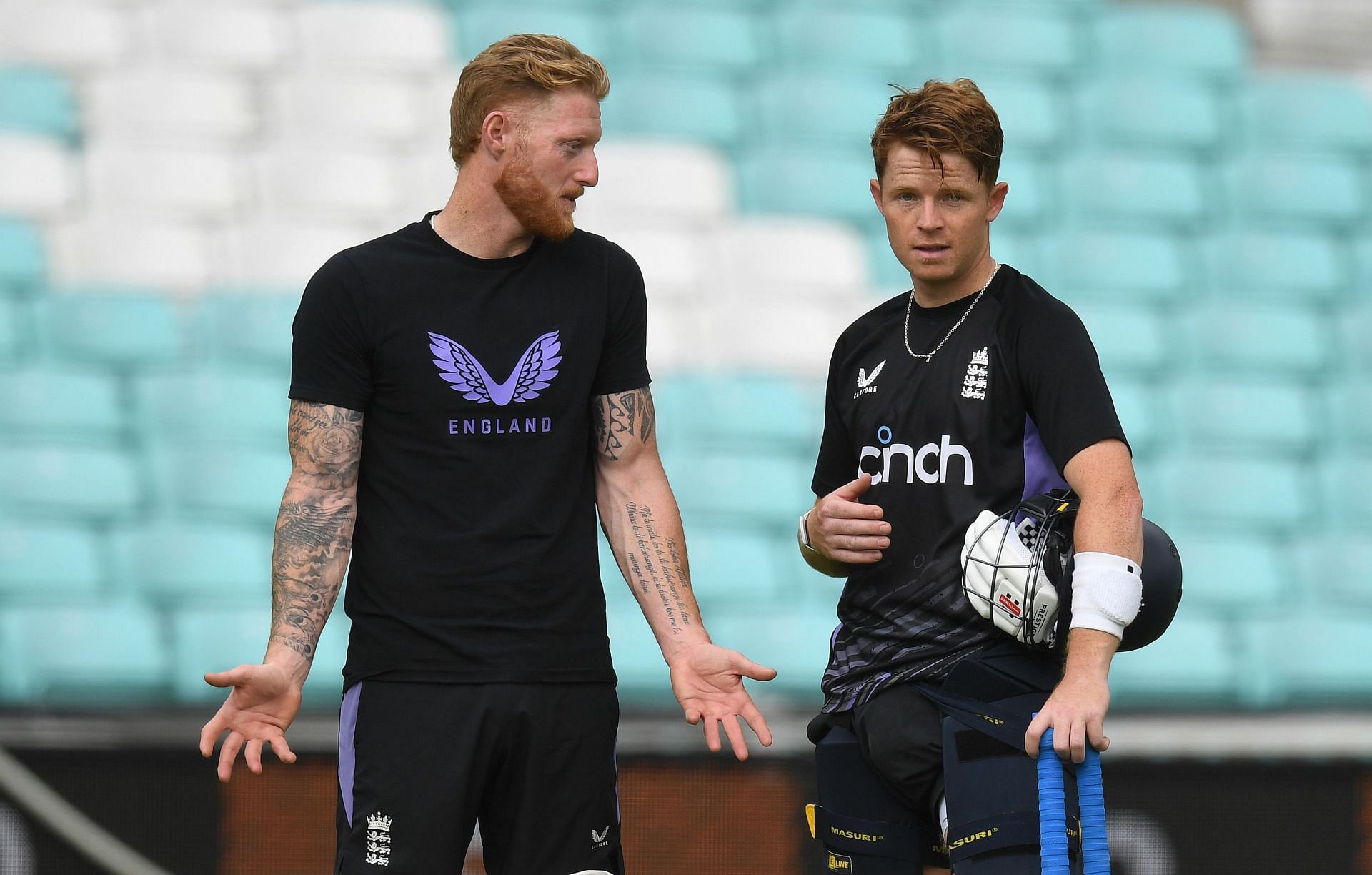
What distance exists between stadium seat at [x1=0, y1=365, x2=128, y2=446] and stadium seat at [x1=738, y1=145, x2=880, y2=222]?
2.39m

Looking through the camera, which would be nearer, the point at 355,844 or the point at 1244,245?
the point at 355,844

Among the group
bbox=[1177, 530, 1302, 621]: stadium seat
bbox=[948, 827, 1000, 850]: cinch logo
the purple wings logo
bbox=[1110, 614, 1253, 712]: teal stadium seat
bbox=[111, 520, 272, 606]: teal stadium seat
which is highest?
the purple wings logo

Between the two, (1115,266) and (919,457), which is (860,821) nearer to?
(919,457)

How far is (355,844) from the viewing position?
7.70 feet

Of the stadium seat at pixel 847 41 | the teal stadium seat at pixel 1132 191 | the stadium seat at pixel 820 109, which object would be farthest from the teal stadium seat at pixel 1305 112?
the stadium seat at pixel 820 109

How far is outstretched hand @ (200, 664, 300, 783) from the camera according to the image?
7.38 feet

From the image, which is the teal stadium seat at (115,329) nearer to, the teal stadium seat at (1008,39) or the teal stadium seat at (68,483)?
the teal stadium seat at (68,483)

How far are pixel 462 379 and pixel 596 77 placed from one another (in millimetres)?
569

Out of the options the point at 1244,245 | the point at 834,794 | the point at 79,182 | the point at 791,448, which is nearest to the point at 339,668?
the point at 791,448

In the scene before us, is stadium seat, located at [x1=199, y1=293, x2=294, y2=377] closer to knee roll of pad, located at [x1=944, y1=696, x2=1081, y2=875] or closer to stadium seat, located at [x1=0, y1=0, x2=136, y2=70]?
stadium seat, located at [x1=0, y1=0, x2=136, y2=70]

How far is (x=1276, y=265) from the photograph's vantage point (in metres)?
5.66

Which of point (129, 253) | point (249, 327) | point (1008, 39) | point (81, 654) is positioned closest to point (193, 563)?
point (81, 654)

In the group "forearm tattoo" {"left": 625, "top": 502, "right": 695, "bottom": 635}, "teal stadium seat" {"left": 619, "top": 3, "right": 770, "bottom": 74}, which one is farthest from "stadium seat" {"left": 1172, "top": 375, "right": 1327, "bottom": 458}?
"forearm tattoo" {"left": 625, "top": 502, "right": 695, "bottom": 635}

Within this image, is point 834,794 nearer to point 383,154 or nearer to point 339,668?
point 339,668
